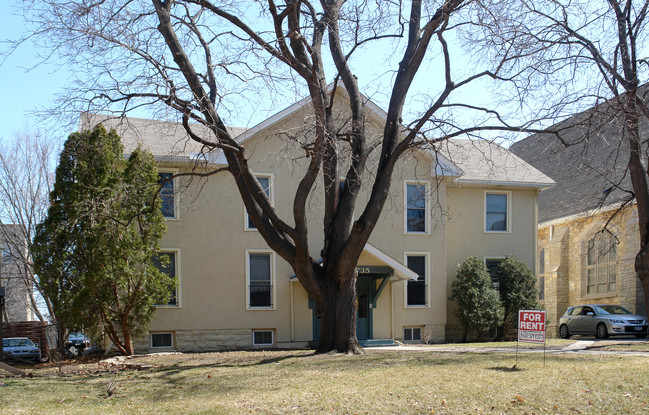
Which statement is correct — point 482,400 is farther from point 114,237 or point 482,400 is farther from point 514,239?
point 514,239

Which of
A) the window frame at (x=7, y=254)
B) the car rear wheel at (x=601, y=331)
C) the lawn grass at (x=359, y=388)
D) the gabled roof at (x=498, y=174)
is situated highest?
the gabled roof at (x=498, y=174)

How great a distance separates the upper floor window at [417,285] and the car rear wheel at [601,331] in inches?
247

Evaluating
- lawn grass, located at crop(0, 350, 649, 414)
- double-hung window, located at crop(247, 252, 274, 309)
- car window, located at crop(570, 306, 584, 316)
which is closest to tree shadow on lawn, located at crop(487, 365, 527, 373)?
lawn grass, located at crop(0, 350, 649, 414)

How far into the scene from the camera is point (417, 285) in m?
22.5

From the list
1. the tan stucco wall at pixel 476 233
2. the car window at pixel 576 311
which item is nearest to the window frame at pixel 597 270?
the car window at pixel 576 311

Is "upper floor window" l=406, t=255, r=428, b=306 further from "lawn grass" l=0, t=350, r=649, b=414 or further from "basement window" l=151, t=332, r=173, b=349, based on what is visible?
"lawn grass" l=0, t=350, r=649, b=414

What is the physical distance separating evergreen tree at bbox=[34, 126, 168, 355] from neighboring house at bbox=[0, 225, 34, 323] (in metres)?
3.48

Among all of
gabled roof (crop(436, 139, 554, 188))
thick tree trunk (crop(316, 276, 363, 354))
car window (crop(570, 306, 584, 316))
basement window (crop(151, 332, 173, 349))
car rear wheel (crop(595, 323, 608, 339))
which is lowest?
car rear wheel (crop(595, 323, 608, 339))

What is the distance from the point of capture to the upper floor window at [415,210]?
A: 889 inches

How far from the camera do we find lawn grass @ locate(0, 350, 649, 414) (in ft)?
28.8

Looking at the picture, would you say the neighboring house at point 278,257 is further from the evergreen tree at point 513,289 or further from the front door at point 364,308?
the evergreen tree at point 513,289

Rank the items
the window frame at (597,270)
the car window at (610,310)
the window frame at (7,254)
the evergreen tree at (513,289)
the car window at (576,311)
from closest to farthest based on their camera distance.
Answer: the evergreen tree at (513,289), the car window at (610,310), the car window at (576,311), the window frame at (7,254), the window frame at (597,270)

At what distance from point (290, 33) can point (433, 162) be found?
9798mm

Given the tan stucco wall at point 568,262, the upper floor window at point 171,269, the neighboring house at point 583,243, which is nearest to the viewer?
the upper floor window at point 171,269
